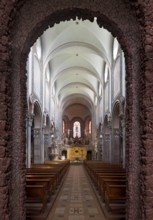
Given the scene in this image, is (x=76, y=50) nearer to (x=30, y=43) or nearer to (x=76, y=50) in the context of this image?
(x=76, y=50)

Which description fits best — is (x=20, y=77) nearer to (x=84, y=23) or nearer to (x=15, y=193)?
(x=15, y=193)

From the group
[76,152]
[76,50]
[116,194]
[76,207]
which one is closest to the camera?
[116,194]

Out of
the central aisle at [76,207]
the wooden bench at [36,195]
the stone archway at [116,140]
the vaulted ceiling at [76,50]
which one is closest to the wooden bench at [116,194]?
the central aisle at [76,207]

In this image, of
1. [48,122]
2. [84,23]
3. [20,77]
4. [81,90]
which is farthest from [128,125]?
[81,90]

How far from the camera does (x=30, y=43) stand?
7.36 m

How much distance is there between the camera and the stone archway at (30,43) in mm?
6586

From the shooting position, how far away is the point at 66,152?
157ft

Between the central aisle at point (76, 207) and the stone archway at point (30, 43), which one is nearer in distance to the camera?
the stone archway at point (30, 43)

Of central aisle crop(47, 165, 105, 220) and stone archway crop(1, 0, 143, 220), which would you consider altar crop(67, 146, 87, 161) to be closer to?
central aisle crop(47, 165, 105, 220)

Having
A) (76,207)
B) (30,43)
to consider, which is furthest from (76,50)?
(30,43)

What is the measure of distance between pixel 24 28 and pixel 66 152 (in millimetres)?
41854

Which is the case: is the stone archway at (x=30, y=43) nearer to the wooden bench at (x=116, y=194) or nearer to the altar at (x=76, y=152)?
the wooden bench at (x=116, y=194)

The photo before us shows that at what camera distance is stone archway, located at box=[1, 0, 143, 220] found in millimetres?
6586

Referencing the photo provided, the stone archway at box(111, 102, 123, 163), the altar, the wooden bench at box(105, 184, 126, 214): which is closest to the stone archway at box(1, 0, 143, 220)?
the wooden bench at box(105, 184, 126, 214)
